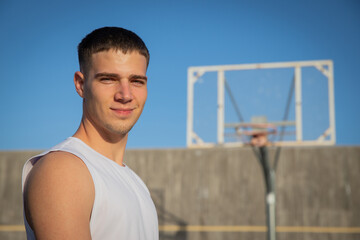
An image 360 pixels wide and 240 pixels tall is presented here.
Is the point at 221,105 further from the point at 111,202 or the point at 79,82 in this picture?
the point at 111,202

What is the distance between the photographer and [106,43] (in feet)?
3.62

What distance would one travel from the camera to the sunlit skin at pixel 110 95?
109 centimetres

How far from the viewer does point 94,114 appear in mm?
1129

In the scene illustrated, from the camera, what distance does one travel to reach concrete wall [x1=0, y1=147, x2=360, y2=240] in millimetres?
9125

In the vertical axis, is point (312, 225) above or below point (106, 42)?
→ below

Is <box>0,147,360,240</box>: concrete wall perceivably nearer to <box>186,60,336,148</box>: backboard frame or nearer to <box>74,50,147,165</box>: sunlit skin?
<box>186,60,336,148</box>: backboard frame

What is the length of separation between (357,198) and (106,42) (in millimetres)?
9442

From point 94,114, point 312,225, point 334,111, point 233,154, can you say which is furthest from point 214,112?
point 94,114

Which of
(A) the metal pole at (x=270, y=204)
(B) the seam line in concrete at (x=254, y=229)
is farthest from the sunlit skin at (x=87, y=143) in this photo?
(B) the seam line in concrete at (x=254, y=229)

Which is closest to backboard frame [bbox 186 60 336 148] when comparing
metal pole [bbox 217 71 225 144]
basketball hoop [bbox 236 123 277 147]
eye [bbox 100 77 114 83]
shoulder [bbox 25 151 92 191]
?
metal pole [bbox 217 71 225 144]

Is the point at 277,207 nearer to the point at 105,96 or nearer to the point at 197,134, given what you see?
the point at 197,134

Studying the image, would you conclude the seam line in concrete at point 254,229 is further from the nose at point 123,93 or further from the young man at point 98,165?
the nose at point 123,93

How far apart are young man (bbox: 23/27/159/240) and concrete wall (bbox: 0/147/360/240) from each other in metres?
8.64

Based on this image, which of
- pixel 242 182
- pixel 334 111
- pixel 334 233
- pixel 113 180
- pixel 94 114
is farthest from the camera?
pixel 242 182
